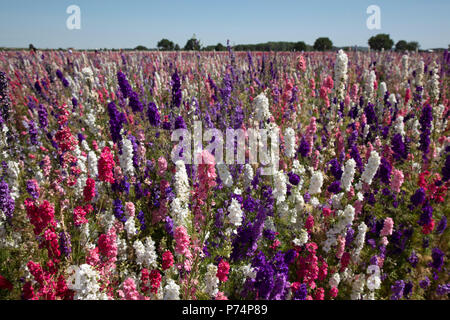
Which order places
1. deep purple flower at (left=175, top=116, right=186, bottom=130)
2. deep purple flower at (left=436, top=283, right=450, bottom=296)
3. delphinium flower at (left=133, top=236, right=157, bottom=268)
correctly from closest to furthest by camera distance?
delphinium flower at (left=133, top=236, right=157, bottom=268)
deep purple flower at (left=436, top=283, right=450, bottom=296)
deep purple flower at (left=175, top=116, right=186, bottom=130)

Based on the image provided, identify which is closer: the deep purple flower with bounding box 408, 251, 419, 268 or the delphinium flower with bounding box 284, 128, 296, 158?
the deep purple flower with bounding box 408, 251, 419, 268

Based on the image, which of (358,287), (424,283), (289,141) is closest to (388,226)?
(424,283)

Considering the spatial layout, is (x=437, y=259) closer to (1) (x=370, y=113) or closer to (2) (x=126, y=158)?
(1) (x=370, y=113)

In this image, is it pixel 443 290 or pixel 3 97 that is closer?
pixel 443 290

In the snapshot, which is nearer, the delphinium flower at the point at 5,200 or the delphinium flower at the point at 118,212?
the delphinium flower at the point at 5,200

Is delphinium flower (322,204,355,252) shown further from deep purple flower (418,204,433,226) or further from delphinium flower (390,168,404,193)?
delphinium flower (390,168,404,193)

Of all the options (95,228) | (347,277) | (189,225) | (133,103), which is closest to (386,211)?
(347,277)

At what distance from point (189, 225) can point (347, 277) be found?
1.74 m

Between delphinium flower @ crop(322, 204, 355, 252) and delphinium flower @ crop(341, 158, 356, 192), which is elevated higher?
delphinium flower @ crop(341, 158, 356, 192)

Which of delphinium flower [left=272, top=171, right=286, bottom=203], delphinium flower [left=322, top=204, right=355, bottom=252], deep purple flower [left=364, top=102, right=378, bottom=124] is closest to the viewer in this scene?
delphinium flower [left=322, top=204, right=355, bottom=252]

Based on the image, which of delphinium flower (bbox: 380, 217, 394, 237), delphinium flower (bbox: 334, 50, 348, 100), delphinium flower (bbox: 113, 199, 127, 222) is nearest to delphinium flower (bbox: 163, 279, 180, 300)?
delphinium flower (bbox: 113, 199, 127, 222)

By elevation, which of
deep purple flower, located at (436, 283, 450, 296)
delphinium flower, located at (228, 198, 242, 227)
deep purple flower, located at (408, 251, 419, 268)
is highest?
delphinium flower, located at (228, 198, 242, 227)

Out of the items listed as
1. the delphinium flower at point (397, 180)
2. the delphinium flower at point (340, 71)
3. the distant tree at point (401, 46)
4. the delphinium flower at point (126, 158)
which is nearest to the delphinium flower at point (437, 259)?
the delphinium flower at point (397, 180)

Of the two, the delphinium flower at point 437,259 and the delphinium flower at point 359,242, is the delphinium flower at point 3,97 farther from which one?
the delphinium flower at point 437,259
